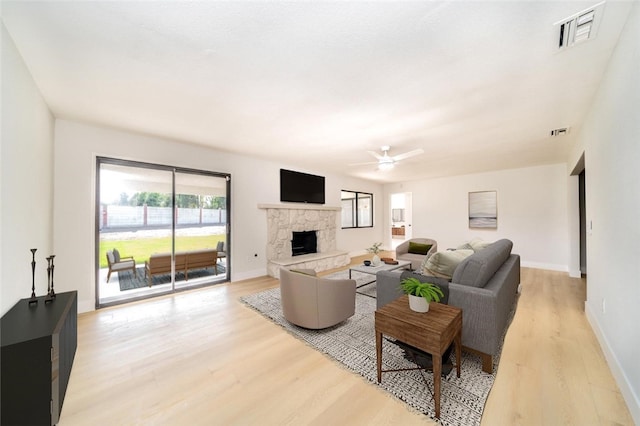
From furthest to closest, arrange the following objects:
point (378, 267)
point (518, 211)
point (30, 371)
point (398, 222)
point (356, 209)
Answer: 1. point (398, 222)
2. point (356, 209)
3. point (518, 211)
4. point (378, 267)
5. point (30, 371)

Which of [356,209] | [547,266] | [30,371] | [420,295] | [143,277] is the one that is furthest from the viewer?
[356,209]

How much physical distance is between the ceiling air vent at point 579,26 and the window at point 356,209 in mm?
5916

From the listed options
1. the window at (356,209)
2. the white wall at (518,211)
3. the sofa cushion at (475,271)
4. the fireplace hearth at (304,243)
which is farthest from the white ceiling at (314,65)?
the window at (356,209)

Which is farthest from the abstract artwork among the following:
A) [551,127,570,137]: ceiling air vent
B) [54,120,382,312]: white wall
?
[54,120,382,312]: white wall

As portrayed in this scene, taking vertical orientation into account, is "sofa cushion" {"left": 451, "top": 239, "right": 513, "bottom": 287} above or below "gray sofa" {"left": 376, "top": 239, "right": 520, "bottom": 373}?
above

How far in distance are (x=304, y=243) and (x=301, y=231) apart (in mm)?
370

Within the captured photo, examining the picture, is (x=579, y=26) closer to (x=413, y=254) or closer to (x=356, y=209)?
(x=413, y=254)

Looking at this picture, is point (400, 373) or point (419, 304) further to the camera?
point (400, 373)

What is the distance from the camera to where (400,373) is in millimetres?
2041

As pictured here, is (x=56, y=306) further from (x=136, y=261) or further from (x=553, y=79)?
(x=553, y=79)

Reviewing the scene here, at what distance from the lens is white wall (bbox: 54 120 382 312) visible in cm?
323

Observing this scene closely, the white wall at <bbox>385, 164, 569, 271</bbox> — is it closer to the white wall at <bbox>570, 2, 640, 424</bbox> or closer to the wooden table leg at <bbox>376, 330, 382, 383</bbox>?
the white wall at <bbox>570, 2, 640, 424</bbox>

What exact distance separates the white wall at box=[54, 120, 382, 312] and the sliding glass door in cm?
13

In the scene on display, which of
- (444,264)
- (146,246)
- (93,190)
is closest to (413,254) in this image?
(444,264)
